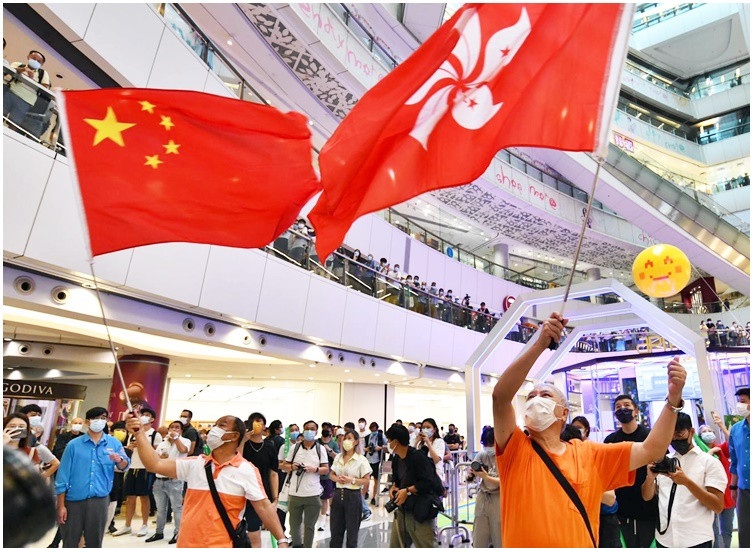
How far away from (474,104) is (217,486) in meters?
2.90

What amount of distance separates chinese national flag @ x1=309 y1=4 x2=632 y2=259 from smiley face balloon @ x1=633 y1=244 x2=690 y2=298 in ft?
21.4

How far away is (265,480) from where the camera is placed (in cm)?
611

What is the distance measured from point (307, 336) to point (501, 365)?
10844mm

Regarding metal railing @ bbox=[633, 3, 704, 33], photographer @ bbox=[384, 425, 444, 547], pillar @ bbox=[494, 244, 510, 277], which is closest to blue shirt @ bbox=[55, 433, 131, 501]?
photographer @ bbox=[384, 425, 444, 547]

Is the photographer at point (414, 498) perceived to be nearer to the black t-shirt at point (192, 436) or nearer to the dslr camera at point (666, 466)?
the dslr camera at point (666, 466)

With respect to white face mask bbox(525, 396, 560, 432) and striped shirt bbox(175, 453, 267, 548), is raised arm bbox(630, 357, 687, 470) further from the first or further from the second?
striped shirt bbox(175, 453, 267, 548)

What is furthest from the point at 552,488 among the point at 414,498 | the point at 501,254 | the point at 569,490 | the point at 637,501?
the point at 501,254

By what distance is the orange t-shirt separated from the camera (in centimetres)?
220

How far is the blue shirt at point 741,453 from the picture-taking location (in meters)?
5.16

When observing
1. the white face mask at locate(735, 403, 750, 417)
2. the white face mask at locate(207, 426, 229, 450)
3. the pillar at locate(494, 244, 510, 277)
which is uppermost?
the pillar at locate(494, 244, 510, 277)

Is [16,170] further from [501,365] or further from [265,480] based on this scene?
[501,365]

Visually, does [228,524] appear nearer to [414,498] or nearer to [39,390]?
[414,498]

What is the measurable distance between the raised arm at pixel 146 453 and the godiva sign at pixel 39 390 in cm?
1238

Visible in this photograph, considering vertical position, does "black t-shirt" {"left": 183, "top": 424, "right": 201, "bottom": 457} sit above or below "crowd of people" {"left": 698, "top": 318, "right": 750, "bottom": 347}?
below
